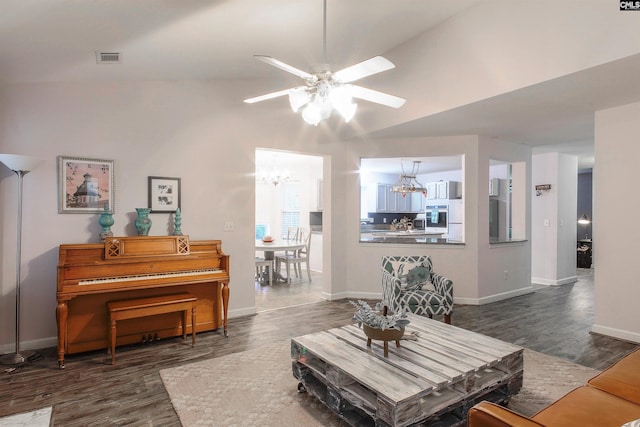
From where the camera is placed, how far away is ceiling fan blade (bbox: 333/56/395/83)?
77.0 inches

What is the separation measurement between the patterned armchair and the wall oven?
15.7ft

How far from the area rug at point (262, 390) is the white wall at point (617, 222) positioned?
122 centimetres

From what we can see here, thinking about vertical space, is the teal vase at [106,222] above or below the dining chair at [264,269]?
above

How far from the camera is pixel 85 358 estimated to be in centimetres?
308

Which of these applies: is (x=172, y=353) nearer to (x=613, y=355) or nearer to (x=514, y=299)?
(x=613, y=355)

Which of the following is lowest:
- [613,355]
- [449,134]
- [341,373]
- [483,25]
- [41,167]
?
[613,355]

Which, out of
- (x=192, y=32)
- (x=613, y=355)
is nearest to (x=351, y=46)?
(x=192, y=32)

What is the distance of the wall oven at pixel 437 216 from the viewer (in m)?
8.51

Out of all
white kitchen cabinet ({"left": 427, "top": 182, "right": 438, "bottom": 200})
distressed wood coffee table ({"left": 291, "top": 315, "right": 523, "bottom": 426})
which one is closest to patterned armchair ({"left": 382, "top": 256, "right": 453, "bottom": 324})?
distressed wood coffee table ({"left": 291, "top": 315, "right": 523, "bottom": 426})

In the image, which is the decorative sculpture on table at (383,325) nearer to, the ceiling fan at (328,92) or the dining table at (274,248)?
the ceiling fan at (328,92)

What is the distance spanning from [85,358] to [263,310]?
6.54 feet

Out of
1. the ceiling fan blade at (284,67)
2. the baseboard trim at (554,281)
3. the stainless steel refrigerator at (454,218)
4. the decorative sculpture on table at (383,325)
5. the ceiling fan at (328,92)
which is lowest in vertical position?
the baseboard trim at (554,281)

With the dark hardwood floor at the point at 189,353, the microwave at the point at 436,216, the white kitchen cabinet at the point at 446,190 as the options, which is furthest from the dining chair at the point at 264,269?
the white kitchen cabinet at the point at 446,190

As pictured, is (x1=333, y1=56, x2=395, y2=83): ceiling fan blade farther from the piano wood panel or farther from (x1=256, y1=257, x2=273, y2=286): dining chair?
(x1=256, y1=257, x2=273, y2=286): dining chair
